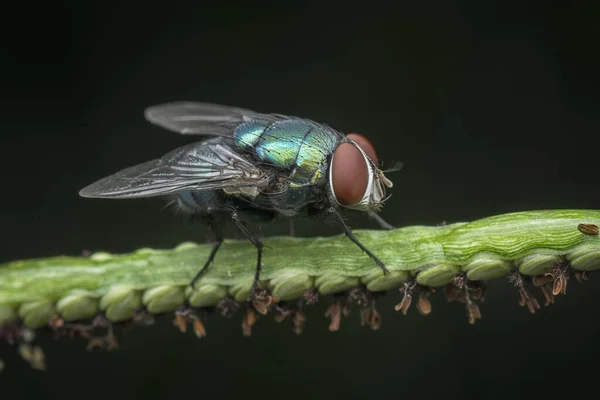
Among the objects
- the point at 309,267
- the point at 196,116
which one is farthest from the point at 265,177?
Result: the point at 196,116

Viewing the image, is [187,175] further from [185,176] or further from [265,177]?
[265,177]

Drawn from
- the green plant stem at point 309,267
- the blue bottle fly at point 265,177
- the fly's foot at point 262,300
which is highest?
the blue bottle fly at point 265,177

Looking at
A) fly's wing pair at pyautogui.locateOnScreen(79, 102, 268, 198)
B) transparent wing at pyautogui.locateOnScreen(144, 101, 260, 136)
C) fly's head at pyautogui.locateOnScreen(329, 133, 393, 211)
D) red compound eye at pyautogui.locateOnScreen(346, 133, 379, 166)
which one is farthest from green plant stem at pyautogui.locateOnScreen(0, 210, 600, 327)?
transparent wing at pyautogui.locateOnScreen(144, 101, 260, 136)

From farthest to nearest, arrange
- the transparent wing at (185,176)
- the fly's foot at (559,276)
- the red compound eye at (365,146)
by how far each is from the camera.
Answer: the red compound eye at (365,146) → the transparent wing at (185,176) → the fly's foot at (559,276)

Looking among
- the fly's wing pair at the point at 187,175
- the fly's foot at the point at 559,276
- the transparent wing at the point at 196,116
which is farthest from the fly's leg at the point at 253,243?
the fly's foot at the point at 559,276

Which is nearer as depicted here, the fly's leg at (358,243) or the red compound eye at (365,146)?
the fly's leg at (358,243)

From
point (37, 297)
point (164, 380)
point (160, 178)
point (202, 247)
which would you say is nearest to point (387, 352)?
point (164, 380)

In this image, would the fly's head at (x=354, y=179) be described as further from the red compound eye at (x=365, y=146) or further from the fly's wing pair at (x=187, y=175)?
the fly's wing pair at (x=187, y=175)
